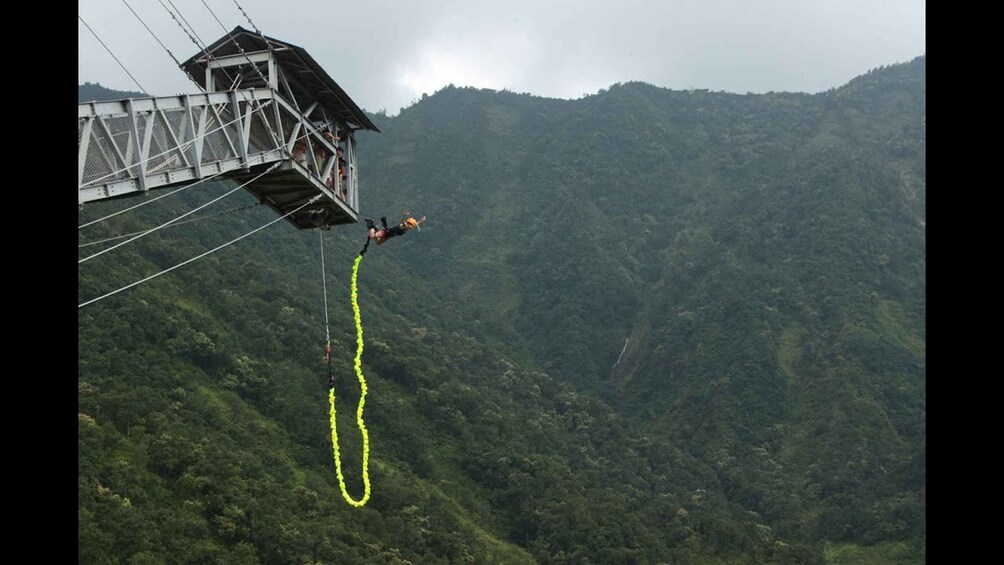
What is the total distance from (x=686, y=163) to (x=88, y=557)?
322ft

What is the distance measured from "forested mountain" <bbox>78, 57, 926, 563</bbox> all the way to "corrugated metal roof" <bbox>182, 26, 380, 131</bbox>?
16428 millimetres

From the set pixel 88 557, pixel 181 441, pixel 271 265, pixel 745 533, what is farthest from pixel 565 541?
pixel 271 265

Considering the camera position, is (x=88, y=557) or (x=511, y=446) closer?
(x=88, y=557)

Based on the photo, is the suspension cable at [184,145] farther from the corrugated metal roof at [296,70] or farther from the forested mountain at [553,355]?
the forested mountain at [553,355]

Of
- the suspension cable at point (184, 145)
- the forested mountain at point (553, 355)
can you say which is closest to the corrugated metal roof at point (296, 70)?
the suspension cable at point (184, 145)

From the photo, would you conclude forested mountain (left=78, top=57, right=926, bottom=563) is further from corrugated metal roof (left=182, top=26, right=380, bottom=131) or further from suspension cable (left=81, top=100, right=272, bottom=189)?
suspension cable (left=81, top=100, right=272, bottom=189)

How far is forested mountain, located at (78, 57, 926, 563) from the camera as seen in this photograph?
39312 millimetres

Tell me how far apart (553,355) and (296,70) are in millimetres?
65579

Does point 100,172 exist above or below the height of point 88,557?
above

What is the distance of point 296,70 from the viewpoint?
19.0 meters

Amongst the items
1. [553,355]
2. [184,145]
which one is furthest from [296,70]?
[553,355]

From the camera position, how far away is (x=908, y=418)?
6838cm
